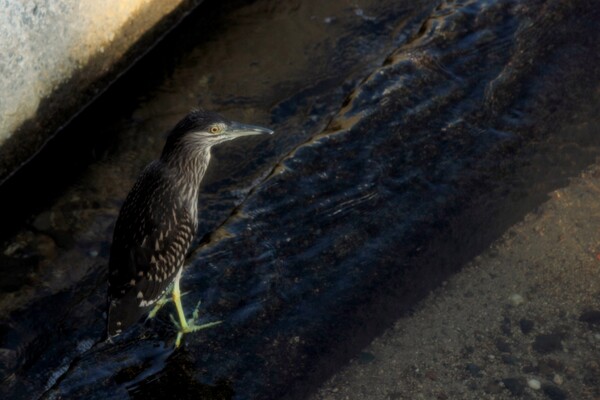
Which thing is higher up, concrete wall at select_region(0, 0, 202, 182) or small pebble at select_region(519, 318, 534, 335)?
concrete wall at select_region(0, 0, 202, 182)

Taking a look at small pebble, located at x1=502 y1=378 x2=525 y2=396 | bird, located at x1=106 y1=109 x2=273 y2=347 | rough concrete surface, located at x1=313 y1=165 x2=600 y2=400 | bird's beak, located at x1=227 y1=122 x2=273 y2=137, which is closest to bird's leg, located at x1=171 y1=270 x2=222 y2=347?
bird, located at x1=106 y1=109 x2=273 y2=347

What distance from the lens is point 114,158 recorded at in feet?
24.0

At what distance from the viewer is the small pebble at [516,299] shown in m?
6.14

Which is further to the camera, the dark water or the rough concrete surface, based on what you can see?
the rough concrete surface

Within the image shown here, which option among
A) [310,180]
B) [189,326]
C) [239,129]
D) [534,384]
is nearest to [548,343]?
[534,384]

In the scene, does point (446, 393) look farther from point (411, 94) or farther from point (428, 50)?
point (428, 50)

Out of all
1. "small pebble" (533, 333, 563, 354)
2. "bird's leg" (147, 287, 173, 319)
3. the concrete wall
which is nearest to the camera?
"bird's leg" (147, 287, 173, 319)

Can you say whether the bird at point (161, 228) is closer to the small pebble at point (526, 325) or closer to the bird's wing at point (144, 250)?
the bird's wing at point (144, 250)

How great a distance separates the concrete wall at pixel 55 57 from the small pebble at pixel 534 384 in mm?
3924

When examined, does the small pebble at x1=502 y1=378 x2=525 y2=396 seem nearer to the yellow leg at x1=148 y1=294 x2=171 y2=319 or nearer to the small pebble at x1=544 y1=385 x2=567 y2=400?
the small pebble at x1=544 y1=385 x2=567 y2=400

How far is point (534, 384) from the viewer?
224 inches

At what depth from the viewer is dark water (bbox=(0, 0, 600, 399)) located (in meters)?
5.51

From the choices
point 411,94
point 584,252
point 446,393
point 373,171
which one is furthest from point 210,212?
point 584,252

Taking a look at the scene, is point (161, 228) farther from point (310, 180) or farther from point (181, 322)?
point (310, 180)
